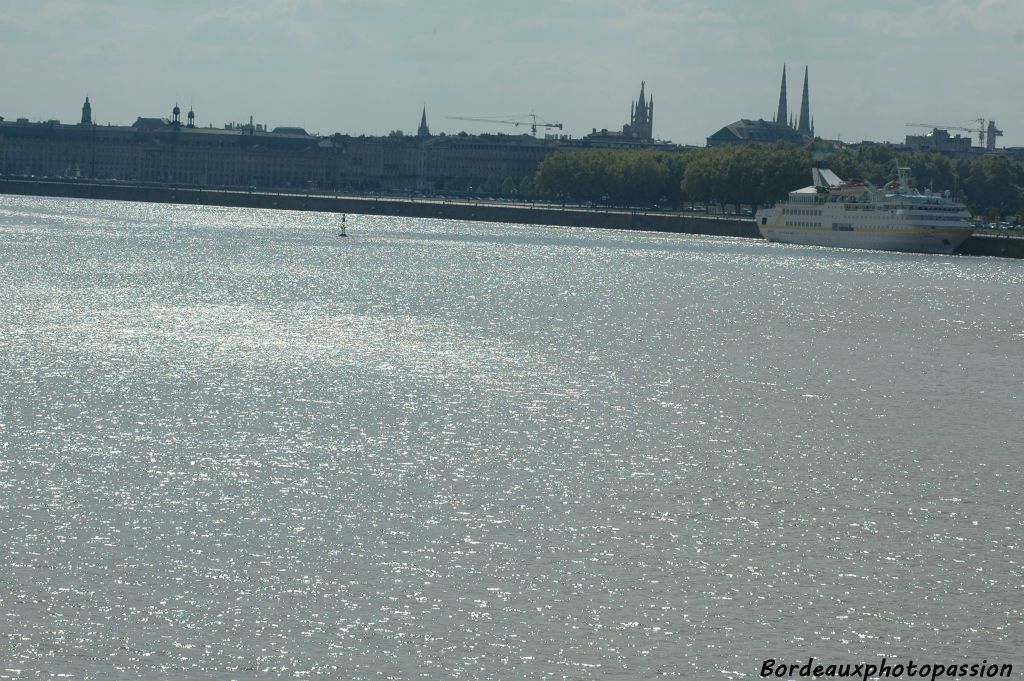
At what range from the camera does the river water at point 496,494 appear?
18906 mm

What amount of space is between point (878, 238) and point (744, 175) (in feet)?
93.0

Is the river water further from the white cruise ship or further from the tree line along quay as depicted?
the tree line along quay

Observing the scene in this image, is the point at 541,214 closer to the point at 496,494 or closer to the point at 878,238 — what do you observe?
the point at 878,238

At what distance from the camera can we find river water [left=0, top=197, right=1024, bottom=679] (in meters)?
18.9

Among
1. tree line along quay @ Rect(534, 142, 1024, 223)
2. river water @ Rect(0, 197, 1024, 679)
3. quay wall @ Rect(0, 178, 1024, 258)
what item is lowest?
quay wall @ Rect(0, 178, 1024, 258)

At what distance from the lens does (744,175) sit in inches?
5753

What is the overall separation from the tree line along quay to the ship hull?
16.9 meters

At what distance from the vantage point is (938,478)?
91.9 feet

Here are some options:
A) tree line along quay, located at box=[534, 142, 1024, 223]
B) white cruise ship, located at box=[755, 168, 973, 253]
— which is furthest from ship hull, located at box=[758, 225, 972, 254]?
tree line along quay, located at box=[534, 142, 1024, 223]

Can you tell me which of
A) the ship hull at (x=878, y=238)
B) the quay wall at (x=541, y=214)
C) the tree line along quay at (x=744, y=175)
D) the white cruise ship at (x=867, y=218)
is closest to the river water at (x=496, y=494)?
the ship hull at (x=878, y=238)

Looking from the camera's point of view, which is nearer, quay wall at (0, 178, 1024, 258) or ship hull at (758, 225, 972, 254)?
ship hull at (758, 225, 972, 254)

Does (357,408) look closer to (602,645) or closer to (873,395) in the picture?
(873,395)

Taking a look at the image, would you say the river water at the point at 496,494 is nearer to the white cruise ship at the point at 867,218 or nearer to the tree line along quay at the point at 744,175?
the white cruise ship at the point at 867,218

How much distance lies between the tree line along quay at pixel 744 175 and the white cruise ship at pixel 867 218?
16.0m
